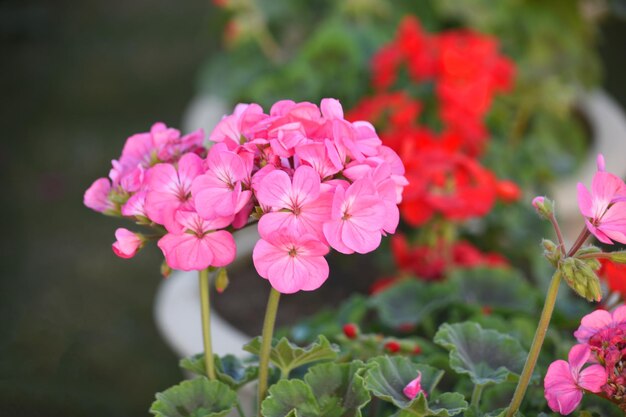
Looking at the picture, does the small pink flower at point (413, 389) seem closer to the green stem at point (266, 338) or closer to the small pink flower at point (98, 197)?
the green stem at point (266, 338)

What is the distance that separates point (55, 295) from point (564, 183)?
4.47ft

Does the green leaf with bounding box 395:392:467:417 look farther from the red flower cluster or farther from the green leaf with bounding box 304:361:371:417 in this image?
the red flower cluster

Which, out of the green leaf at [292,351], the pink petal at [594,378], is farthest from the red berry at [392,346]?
the pink petal at [594,378]

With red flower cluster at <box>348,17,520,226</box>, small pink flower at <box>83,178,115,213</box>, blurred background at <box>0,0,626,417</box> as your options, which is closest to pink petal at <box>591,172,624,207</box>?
small pink flower at <box>83,178,115,213</box>

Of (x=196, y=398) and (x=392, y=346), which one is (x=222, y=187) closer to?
(x=196, y=398)

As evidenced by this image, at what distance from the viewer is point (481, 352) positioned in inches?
33.9

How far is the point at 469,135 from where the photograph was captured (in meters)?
1.62

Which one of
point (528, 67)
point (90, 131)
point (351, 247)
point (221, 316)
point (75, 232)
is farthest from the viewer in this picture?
point (90, 131)

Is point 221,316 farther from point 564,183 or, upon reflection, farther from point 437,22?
point 437,22

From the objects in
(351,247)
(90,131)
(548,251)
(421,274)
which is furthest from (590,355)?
(90,131)

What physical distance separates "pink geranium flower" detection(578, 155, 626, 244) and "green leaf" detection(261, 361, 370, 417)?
23cm

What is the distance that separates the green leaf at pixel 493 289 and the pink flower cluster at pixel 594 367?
446 millimetres

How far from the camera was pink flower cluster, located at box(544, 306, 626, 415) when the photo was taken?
2.31 feet

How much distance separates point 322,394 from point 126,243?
220 millimetres
